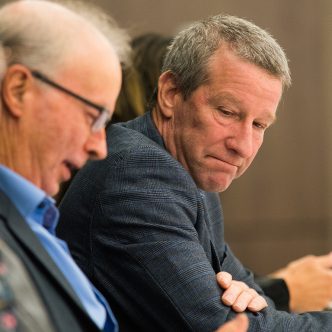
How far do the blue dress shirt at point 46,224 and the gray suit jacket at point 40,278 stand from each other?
Answer: 0.03m

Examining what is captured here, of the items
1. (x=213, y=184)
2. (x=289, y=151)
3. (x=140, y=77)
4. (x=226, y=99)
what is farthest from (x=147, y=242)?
(x=289, y=151)

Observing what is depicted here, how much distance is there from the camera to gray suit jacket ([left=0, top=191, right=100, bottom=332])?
1367 mm

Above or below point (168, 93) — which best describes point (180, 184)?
below

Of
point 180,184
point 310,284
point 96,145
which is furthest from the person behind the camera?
point 310,284

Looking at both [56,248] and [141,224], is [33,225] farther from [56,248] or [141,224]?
[141,224]

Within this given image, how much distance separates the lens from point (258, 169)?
511cm

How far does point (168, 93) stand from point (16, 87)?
31.5 inches

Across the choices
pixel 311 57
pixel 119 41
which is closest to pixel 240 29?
pixel 119 41

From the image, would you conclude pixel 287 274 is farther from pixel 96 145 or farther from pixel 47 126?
pixel 47 126

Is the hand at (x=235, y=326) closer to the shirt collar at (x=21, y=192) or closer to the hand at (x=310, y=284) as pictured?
the shirt collar at (x=21, y=192)

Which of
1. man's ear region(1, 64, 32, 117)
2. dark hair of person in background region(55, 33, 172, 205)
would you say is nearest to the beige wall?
dark hair of person in background region(55, 33, 172, 205)

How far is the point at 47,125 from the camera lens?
1484 mm

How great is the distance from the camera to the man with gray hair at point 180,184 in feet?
6.23

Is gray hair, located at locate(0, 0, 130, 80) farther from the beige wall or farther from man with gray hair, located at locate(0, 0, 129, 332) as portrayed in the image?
the beige wall
